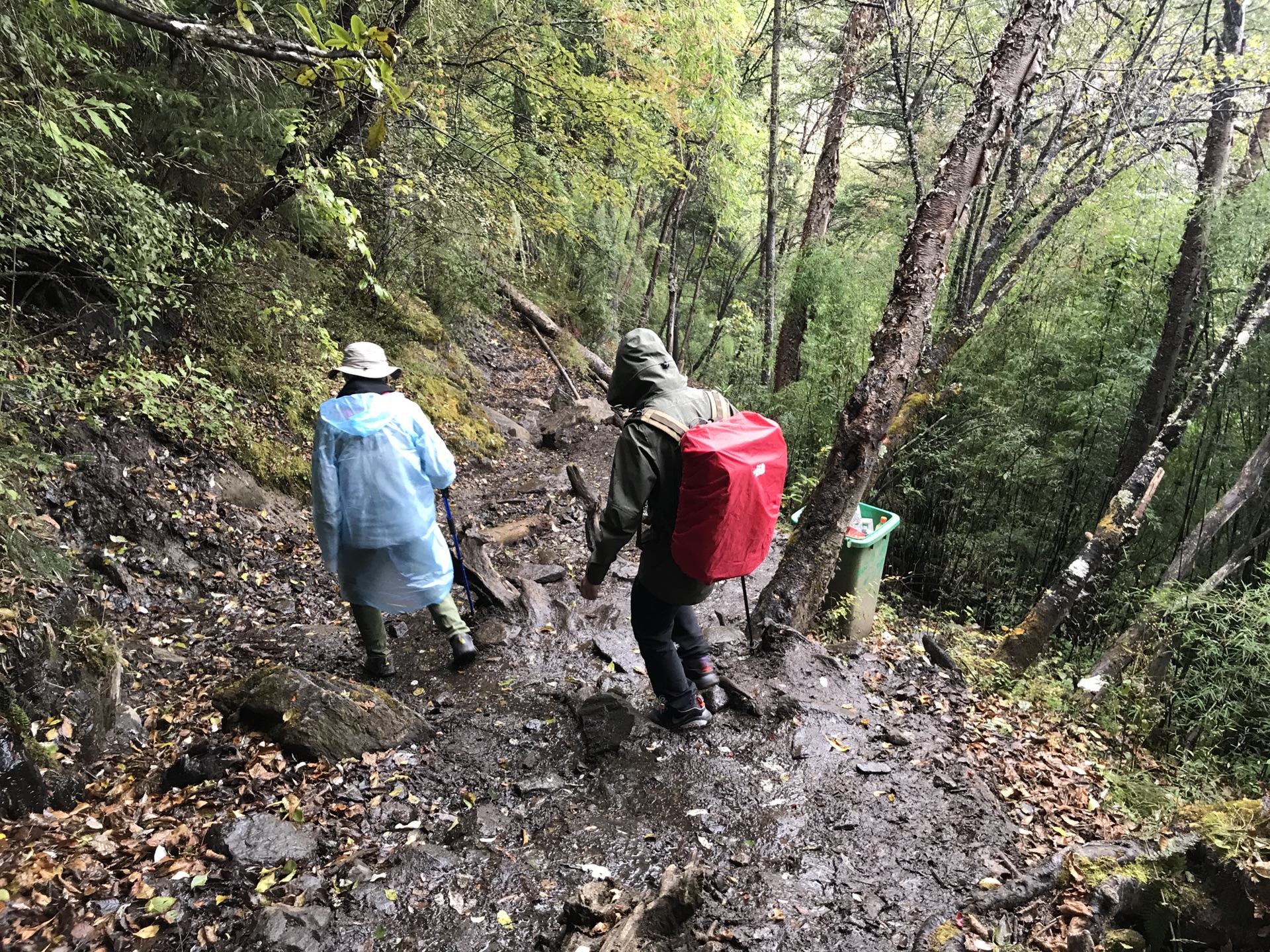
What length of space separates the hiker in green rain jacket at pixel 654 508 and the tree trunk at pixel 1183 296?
573 cm

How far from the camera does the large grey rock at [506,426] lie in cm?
986

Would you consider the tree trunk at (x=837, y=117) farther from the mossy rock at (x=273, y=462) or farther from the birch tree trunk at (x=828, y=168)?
the mossy rock at (x=273, y=462)

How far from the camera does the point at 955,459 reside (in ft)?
26.7

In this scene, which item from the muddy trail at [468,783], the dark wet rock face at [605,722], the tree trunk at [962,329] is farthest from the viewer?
the tree trunk at [962,329]

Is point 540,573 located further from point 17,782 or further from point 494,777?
point 17,782

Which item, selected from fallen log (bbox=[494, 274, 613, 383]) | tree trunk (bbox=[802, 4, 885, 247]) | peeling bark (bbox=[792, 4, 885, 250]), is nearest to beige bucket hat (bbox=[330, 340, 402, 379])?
tree trunk (bbox=[802, 4, 885, 247])


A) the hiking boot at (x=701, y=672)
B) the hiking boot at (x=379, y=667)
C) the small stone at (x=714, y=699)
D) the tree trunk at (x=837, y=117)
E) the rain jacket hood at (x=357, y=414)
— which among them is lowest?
the hiking boot at (x=379, y=667)

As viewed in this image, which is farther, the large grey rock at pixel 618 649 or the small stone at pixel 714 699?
the large grey rock at pixel 618 649

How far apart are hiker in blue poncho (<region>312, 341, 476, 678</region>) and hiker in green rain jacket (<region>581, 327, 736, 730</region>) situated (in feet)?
4.14

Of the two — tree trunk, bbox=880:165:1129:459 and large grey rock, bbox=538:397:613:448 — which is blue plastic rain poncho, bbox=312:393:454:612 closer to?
tree trunk, bbox=880:165:1129:459

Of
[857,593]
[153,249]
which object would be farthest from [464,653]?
[153,249]

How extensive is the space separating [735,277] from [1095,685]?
17854 mm

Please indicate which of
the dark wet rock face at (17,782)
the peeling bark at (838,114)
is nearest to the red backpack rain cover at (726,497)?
the dark wet rock face at (17,782)

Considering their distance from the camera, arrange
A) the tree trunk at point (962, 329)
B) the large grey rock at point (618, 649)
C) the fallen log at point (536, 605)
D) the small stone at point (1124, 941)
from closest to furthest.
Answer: the small stone at point (1124, 941)
the large grey rock at point (618, 649)
the fallen log at point (536, 605)
the tree trunk at point (962, 329)
